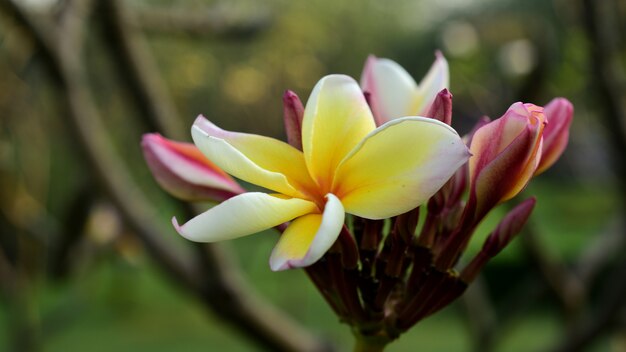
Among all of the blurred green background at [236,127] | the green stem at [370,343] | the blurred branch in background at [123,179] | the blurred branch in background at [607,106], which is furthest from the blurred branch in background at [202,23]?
the green stem at [370,343]

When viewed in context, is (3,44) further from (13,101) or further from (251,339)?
(251,339)

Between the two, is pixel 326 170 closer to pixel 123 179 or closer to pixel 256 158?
pixel 256 158

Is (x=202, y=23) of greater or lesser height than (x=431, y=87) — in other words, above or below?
below

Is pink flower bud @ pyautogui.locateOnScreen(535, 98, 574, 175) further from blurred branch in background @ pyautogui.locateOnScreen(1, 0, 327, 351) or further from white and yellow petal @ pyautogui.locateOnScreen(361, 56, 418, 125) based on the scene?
blurred branch in background @ pyautogui.locateOnScreen(1, 0, 327, 351)

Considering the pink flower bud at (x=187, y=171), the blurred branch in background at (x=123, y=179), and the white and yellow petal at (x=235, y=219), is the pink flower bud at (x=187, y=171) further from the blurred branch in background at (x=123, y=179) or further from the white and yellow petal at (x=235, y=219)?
the blurred branch in background at (x=123, y=179)

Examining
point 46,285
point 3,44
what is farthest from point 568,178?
point 3,44

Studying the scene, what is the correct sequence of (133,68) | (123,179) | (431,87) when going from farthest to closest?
(123,179) < (133,68) < (431,87)

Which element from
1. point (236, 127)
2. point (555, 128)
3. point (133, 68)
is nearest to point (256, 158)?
point (555, 128)

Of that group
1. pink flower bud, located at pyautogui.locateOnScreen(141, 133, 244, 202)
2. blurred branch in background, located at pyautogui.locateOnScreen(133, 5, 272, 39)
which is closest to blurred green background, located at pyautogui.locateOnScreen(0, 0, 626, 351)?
blurred branch in background, located at pyautogui.locateOnScreen(133, 5, 272, 39)
